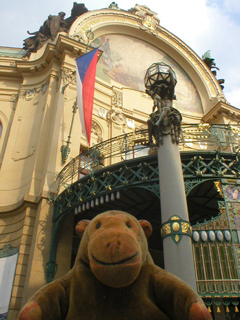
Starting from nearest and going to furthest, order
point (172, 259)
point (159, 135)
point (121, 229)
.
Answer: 1. point (121, 229)
2. point (172, 259)
3. point (159, 135)

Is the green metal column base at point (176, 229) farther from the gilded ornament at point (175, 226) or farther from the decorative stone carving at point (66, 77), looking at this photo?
the decorative stone carving at point (66, 77)

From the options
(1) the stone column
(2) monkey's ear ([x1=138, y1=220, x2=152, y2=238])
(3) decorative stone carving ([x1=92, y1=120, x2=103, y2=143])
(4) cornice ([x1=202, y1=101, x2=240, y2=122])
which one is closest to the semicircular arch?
(4) cornice ([x1=202, y1=101, x2=240, y2=122])

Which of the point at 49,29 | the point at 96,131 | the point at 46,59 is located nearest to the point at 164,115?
the point at 96,131

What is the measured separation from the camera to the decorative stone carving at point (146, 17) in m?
20.2

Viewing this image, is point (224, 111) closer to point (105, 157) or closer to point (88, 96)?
point (88, 96)

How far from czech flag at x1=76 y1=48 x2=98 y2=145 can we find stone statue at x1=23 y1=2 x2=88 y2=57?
6142 millimetres

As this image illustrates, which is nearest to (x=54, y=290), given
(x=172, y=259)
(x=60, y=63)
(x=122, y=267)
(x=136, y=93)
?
(x=122, y=267)

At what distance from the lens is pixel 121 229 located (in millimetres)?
2840

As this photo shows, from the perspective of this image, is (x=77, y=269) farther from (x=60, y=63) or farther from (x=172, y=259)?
(x=60, y=63)

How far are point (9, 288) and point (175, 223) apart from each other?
6181 mm

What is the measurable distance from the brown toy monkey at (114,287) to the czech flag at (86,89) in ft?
24.6

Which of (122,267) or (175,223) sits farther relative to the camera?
(175,223)

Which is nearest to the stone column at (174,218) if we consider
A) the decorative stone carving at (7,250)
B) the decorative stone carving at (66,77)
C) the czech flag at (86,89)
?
the czech flag at (86,89)

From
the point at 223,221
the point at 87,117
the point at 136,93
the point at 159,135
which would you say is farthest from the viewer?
the point at 136,93
